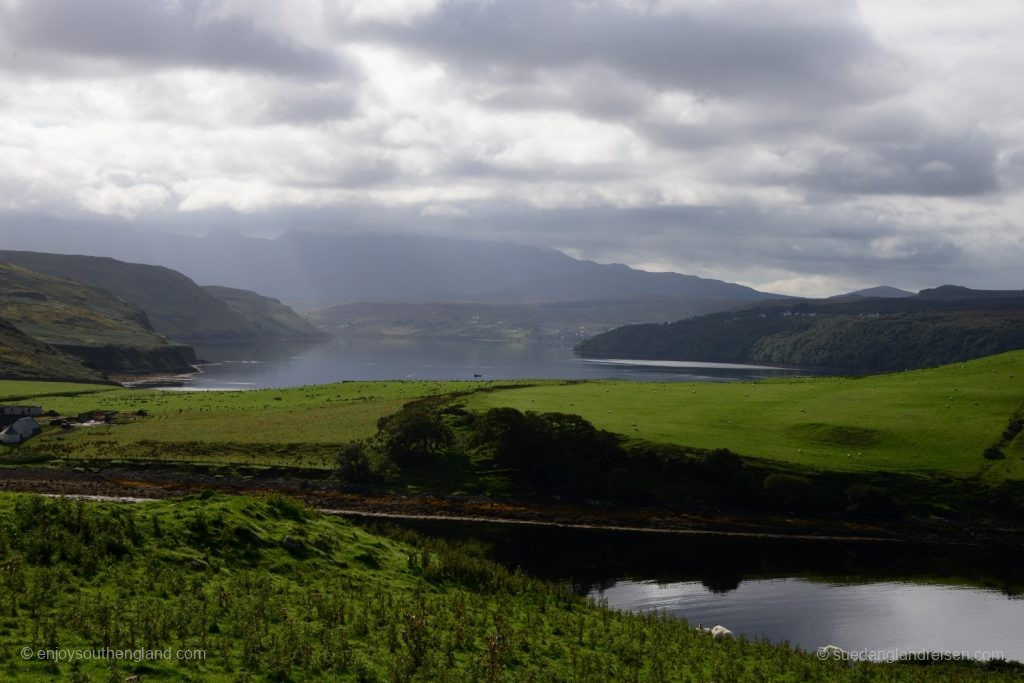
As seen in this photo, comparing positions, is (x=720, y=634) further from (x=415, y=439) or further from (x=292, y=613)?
(x=415, y=439)

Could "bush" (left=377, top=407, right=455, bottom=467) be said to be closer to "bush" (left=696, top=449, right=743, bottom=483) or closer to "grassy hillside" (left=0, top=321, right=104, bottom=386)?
"bush" (left=696, top=449, right=743, bottom=483)

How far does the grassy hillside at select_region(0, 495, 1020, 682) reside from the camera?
21.5m

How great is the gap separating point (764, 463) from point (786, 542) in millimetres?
13459

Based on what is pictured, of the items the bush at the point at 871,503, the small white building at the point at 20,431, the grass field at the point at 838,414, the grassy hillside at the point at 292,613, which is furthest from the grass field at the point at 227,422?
the grassy hillside at the point at 292,613

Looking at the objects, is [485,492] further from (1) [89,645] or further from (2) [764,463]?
(1) [89,645]

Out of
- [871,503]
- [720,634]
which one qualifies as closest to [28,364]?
[871,503]

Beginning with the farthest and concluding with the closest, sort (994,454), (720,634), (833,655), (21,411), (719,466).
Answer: (21,411) → (994,454) → (719,466) → (720,634) → (833,655)

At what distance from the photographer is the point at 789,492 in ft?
260

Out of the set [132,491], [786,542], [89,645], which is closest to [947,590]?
[786,542]

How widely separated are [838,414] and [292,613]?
8652cm

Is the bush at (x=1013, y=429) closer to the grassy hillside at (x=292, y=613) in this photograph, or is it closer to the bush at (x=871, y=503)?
the bush at (x=871, y=503)

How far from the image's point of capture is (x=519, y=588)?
3638cm

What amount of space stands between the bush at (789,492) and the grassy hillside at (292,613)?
132 ft

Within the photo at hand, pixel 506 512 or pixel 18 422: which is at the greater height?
pixel 18 422
